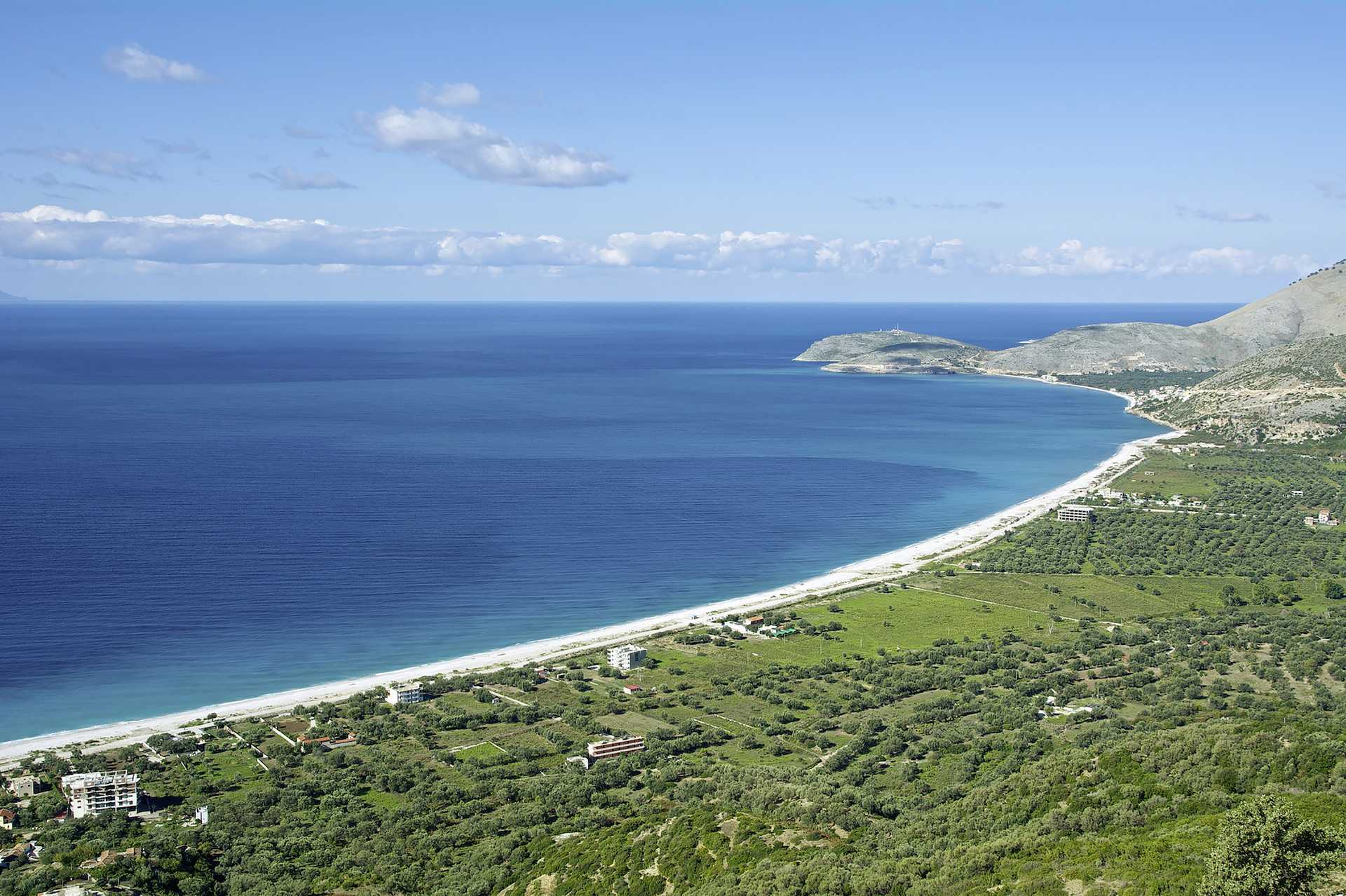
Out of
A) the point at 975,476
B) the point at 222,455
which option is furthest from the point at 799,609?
the point at 222,455

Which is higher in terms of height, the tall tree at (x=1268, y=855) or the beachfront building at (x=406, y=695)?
the tall tree at (x=1268, y=855)

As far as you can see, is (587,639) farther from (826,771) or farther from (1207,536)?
(1207,536)

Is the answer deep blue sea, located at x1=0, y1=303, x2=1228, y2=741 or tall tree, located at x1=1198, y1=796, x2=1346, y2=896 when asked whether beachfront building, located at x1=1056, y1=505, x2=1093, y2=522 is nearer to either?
deep blue sea, located at x1=0, y1=303, x2=1228, y2=741

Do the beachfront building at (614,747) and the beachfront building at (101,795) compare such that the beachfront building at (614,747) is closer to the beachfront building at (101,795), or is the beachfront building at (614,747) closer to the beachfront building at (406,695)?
the beachfront building at (406,695)

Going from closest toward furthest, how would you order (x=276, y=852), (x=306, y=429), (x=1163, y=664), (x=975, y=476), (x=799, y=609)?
(x=276, y=852) < (x=1163, y=664) < (x=799, y=609) < (x=975, y=476) < (x=306, y=429)

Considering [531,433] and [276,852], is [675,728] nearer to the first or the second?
[276,852]

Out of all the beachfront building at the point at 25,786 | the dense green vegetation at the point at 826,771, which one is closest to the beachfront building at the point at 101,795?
the dense green vegetation at the point at 826,771

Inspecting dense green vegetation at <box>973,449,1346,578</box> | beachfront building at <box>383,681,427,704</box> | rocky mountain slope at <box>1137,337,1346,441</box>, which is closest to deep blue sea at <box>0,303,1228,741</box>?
beachfront building at <box>383,681,427,704</box>
